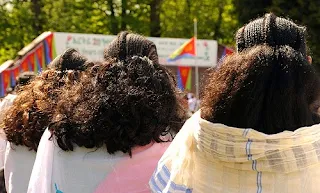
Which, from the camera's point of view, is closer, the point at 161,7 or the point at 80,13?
the point at 80,13

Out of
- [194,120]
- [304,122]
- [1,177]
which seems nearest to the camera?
[304,122]

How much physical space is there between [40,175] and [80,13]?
65.0ft

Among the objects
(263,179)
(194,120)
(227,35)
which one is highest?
(194,120)

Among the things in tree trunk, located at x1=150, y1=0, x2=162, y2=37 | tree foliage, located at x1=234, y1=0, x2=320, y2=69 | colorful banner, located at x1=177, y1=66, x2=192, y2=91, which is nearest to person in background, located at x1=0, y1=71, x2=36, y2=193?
colorful banner, located at x1=177, y1=66, x2=192, y2=91

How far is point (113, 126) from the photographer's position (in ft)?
6.35

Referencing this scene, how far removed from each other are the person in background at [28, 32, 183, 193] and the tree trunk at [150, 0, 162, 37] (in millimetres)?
20095

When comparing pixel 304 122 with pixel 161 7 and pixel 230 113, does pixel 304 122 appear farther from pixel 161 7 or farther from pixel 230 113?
pixel 161 7

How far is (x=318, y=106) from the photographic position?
156cm

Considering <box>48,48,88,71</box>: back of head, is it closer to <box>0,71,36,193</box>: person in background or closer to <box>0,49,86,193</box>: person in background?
<box>0,49,86,193</box>: person in background

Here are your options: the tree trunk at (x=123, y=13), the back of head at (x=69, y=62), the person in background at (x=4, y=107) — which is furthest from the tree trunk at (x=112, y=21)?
the back of head at (x=69, y=62)

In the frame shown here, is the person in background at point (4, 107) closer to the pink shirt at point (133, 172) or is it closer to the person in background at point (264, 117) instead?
the pink shirt at point (133, 172)

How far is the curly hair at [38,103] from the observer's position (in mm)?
2287

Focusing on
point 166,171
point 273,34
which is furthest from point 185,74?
point 273,34

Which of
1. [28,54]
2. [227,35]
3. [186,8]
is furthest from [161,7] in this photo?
[28,54]
